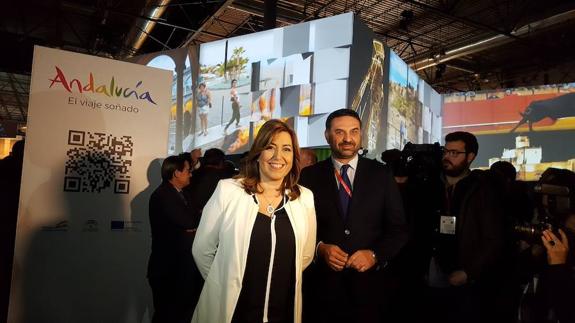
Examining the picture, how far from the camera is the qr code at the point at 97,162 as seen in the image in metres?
3.24

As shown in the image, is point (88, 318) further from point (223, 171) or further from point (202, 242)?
point (202, 242)

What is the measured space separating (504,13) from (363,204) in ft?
30.9

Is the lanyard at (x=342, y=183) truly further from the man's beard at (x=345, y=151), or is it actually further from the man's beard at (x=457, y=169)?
the man's beard at (x=457, y=169)

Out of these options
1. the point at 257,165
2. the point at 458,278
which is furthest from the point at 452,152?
the point at 257,165

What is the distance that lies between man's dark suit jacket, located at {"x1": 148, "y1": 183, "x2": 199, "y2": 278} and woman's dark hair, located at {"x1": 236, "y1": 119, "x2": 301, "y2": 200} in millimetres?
1366

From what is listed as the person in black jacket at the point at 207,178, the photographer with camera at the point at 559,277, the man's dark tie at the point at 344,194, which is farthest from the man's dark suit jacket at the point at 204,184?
the photographer with camera at the point at 559,277

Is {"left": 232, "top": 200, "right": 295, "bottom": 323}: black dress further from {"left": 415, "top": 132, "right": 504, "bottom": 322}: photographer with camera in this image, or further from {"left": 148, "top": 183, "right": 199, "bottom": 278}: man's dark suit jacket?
{"left": 148, "top": 183, "right": 199, "bottom": 278}: man's dark suit jacket

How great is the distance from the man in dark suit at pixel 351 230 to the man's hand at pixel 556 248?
2.12 feet

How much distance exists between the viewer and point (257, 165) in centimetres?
199

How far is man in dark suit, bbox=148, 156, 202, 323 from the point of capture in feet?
10.6

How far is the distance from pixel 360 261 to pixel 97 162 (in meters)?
2.24

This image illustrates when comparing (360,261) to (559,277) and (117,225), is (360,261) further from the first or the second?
(117,225)

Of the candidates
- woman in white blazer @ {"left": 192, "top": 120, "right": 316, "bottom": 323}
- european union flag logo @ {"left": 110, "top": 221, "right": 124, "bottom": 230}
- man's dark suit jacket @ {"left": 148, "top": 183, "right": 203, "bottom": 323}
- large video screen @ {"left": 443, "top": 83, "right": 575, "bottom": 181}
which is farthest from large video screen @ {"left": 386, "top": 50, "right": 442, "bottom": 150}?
woman in white blazer @ {"left": 192, "top": 120, "right": 316, "bottom": 323}

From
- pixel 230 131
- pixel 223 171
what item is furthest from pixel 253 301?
pixel 230 131
